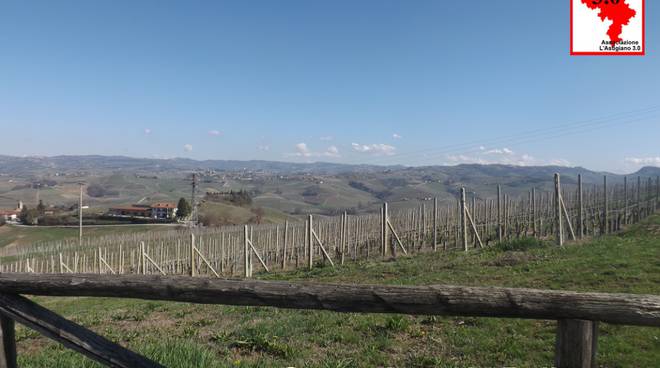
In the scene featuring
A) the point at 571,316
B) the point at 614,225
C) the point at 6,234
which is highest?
the point at 571,316

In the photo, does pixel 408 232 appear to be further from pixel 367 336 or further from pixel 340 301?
pixel 340 301

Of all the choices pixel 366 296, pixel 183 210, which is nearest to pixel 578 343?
pixel 366 296

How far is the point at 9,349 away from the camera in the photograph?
3.22 metres

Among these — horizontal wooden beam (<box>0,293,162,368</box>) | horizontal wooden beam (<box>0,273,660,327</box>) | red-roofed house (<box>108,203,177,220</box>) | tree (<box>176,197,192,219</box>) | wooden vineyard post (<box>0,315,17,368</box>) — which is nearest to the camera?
horizontal wooden beam (<box>0,273,660,327</box>)

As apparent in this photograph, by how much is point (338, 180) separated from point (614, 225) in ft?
526

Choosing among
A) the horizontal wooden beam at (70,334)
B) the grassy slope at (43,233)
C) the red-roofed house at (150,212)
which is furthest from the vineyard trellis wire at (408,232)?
the red-roofed house at (150,212)

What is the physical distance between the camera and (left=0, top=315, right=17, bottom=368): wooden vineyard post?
3.16 meters

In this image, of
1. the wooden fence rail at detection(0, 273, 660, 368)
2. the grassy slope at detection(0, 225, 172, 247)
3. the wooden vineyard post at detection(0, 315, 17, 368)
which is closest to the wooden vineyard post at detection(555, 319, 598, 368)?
the wooden fence rail at detection(0, 273, 660, 368)

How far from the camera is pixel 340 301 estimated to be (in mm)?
2520

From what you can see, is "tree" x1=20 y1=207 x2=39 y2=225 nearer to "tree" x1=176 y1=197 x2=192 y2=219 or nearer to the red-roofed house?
the red-roofed house

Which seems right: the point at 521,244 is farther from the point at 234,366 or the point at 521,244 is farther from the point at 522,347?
the point at 234,366

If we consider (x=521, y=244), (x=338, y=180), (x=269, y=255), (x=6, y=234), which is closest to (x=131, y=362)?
(x=521, y=244)

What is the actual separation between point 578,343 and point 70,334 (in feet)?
10.4

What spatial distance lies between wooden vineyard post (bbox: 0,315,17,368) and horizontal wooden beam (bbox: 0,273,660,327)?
0.93 ft
